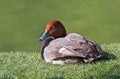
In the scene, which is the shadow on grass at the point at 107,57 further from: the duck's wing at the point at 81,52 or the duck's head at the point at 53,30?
the duck's head at the point at 53,30

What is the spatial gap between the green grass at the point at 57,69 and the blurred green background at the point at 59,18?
123 inches

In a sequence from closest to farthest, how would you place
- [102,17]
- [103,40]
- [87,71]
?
[87,71] < [103,40] < [102,17]

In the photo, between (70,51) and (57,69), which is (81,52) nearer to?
(70,51)

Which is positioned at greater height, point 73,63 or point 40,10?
point 40,10

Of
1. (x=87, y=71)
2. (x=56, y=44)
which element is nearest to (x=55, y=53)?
(x=56, y=44)

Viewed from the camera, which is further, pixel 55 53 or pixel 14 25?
pixel 14 25

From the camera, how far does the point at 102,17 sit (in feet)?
37.9

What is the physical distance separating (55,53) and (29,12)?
5295 mm

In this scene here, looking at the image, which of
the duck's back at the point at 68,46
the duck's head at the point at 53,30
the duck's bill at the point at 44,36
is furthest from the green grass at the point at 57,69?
the duck's head at the point at 53,30

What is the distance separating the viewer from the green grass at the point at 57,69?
20.9 ft

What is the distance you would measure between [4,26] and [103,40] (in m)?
2.33

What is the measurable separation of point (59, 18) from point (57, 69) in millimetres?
5143

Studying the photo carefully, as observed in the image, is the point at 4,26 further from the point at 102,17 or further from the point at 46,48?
the point at 46,48

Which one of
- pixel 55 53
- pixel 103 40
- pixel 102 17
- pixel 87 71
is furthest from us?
pixel 102 17
